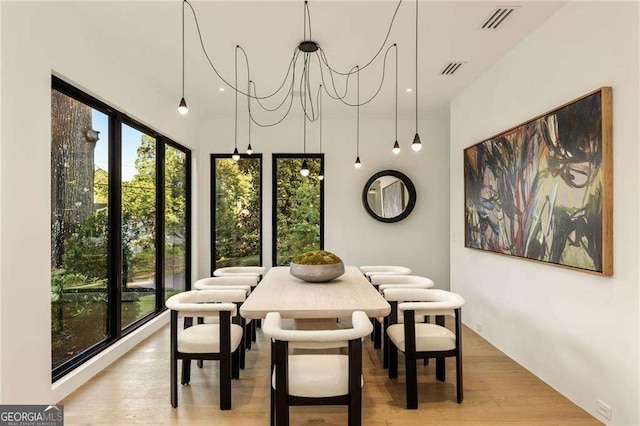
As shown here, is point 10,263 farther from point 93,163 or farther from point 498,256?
point 498,256

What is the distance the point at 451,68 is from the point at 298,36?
1.70m

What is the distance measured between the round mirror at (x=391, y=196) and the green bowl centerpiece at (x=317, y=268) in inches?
→ 103

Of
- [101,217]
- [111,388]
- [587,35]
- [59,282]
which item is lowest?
[111,388]

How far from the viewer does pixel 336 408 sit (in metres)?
2.67

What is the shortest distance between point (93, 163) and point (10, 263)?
1.36 meters

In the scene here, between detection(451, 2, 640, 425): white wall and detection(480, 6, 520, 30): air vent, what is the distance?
0.35 m

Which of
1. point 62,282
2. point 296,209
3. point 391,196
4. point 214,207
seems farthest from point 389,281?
point 214,207

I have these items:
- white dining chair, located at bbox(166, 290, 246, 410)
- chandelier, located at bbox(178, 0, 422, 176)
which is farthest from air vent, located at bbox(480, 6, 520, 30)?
white dining chair, located at bbox(166, 290, 246, 410)

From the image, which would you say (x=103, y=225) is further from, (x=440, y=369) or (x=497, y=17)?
(x=497, y=17)

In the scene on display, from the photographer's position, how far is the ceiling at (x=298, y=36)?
2.84 m

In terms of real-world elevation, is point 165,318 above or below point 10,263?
below

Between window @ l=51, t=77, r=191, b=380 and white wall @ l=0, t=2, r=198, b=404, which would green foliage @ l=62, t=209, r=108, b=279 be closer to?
window @ l=51, t=77, r=191, b=380

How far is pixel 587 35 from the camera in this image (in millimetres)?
2604

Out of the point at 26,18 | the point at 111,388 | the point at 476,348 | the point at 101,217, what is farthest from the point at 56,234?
the point at 476,348
